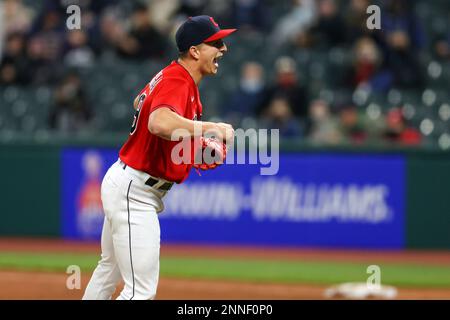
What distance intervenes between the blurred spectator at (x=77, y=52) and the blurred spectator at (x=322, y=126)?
3.92 m

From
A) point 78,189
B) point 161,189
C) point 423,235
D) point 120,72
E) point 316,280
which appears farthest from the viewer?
point 120,72

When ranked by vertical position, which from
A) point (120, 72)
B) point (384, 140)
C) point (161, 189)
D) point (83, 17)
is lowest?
point (161, 189)

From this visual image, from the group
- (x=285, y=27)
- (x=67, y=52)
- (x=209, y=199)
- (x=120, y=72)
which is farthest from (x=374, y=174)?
(x=67, y=52)

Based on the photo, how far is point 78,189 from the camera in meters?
13.1

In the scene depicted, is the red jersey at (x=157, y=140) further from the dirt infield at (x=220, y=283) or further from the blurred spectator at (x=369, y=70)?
the blurred spectator at (x=369, y=70)

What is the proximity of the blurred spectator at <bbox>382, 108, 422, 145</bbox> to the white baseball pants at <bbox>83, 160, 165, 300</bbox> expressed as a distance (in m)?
7.20

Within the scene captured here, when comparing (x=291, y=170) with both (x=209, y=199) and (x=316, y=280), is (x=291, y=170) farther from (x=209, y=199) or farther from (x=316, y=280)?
(x=316, y=280)

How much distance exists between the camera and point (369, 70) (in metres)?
13.5

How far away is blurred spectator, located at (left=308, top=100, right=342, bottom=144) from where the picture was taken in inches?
502

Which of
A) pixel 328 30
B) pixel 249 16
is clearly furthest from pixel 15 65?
pixel 328 30

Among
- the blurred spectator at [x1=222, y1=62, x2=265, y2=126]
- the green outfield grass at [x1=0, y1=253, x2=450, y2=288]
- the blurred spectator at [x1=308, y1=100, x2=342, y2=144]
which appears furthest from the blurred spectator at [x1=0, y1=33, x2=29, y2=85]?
the blurred spectator at [x1=308, y1=100, x2=342, y2=144]

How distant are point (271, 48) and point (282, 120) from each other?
1.76 metres

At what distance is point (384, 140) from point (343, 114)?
0.66 metres

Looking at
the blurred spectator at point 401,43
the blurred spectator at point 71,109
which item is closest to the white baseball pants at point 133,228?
the blurred spectator at point 71,109
